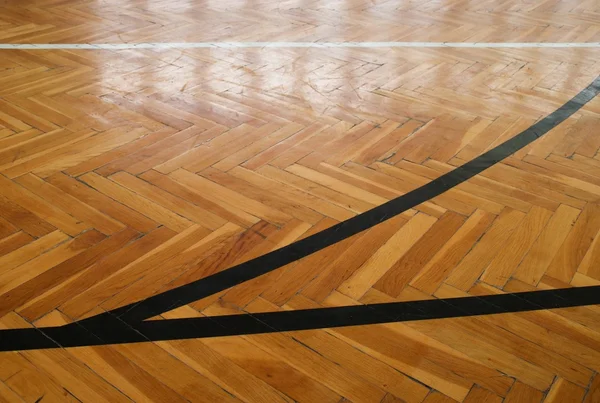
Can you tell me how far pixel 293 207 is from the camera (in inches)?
86.4

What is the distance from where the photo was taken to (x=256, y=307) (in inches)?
68.6

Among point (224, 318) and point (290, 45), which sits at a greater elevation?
point (224, 318)

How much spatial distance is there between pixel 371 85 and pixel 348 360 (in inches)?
76.6

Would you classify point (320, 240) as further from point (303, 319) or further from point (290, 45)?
point (290, 45)

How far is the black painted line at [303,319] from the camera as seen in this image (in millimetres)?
1613

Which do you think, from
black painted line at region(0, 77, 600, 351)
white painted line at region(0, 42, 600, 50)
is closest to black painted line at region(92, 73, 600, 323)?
black painted line at region(0, 77, 600, 351)

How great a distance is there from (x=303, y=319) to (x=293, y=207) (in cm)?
→ 57

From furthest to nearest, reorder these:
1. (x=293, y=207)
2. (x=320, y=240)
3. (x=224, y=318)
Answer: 1. (x=293, y=207)
2. (x=320, y=240)
3. (x=224, y=318)

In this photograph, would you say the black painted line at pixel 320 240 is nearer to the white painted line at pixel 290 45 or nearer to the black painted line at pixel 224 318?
the black painted line at pixel 224 318

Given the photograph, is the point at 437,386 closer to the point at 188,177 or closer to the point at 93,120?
the point at 188,177

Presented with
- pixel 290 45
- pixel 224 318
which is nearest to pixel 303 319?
pixel 224 318

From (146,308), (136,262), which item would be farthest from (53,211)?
(146,308)

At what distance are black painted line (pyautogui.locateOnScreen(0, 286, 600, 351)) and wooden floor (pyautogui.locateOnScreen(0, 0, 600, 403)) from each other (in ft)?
0.09

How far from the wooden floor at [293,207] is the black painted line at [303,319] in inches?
1.1
